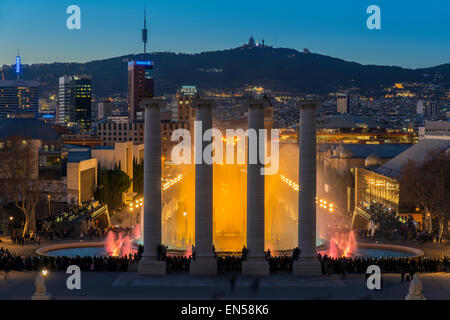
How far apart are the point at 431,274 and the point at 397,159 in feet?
177

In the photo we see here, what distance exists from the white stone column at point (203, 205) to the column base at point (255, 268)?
1.73 m

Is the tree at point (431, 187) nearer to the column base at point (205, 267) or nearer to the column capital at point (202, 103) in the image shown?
the column base at point (205, 267)

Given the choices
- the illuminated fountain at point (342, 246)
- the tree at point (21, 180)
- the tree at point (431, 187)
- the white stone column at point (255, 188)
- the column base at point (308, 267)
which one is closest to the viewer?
the white stone column at point (255, 188)

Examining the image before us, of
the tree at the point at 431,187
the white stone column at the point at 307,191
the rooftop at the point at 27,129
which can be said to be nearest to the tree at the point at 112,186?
the rooftop at the point at 27,129

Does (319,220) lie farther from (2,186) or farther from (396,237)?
(2,186)

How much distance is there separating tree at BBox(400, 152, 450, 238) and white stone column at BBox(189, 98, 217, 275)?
27.5 meters

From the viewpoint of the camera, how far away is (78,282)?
42.5 meters

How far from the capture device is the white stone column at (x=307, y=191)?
43750 mm

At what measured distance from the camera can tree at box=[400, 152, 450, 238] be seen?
68.4 m

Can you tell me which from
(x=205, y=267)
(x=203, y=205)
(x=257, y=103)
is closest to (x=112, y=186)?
(x=205, y=267)

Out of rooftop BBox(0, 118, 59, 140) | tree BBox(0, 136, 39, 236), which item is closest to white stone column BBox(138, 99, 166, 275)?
tree BBox(0, 136, 39, 236)

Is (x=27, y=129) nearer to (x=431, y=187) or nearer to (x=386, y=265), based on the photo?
(x=431, y=187)
